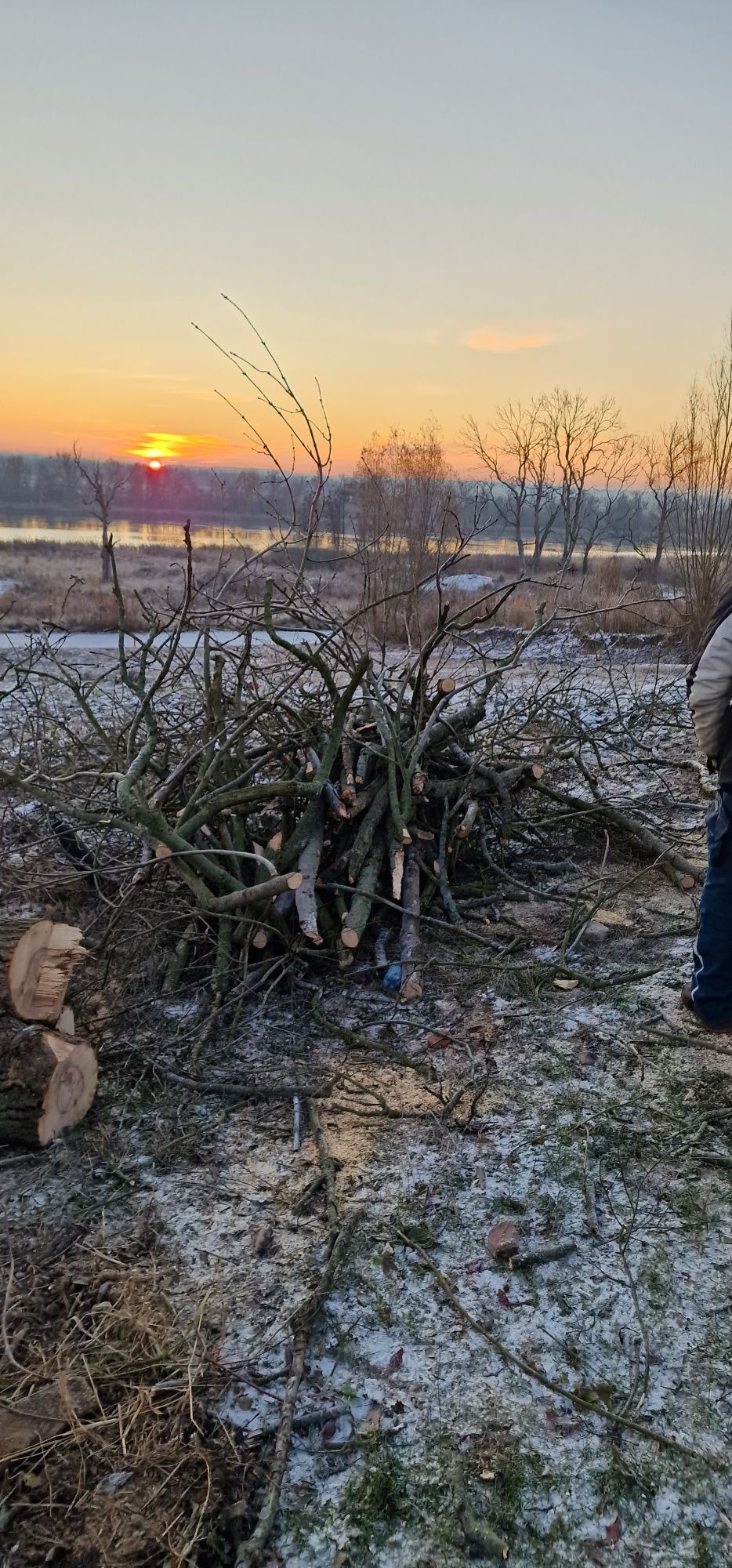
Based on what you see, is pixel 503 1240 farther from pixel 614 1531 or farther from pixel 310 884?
pixel 310 884

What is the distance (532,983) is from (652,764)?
335 cm

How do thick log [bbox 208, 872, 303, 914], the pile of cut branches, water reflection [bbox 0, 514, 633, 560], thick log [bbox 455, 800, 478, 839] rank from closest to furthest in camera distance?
1. thick log [bbox 208, 872, 303, 914]
2. the pile of cut branches
3. thick log [bbox 455, 800, 478, 839]
4. water reflection [bbox 0, 514, 633, 560]

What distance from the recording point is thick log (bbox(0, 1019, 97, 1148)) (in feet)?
9.03

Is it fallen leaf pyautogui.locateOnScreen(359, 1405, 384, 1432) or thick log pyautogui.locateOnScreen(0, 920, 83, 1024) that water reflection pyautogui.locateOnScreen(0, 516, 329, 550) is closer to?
thick log pyautogui.locateOnScreen(0, 920, 83, 1024)

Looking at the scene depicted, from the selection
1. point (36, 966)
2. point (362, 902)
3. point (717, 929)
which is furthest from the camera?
point (362, 902)

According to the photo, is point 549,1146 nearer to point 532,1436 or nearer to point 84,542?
point 532,1436

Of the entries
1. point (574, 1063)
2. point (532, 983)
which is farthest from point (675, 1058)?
point (532, 983)

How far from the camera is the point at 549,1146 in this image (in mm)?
2748

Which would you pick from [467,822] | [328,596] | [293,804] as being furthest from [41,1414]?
[328,596]

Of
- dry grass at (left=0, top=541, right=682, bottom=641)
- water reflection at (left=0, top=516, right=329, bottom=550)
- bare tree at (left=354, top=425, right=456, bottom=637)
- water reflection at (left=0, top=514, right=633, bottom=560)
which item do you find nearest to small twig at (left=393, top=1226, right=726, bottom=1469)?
dry grass at (left=0, top=541, right=682, bottom=641)

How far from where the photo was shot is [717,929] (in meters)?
2.51

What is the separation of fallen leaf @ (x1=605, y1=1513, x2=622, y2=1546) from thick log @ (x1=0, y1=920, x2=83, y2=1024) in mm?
2124

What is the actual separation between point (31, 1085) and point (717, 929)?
7.30ft

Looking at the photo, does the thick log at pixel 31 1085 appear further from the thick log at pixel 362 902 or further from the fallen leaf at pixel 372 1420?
the fallen leaf at pixel 372 1420
